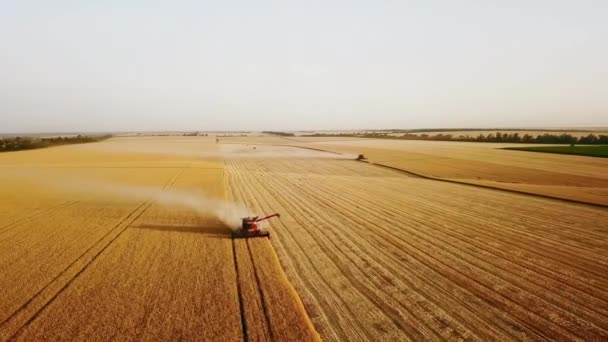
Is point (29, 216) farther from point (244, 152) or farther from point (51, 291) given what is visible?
point (244, 152)

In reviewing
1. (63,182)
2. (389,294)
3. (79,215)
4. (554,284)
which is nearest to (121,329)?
(389,294)

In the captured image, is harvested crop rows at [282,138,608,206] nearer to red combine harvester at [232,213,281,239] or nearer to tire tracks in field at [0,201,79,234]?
red combine harvester at [232,213,281,239]

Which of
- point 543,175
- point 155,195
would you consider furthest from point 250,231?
point 543,175

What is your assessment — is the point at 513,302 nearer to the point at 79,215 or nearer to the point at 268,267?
the point at 268,267

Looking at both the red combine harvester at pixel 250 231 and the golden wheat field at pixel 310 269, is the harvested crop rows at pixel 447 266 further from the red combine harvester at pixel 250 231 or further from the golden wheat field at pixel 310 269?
the red combine harvester at pixel 250 231

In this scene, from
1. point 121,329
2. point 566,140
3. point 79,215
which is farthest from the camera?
point 566,140
